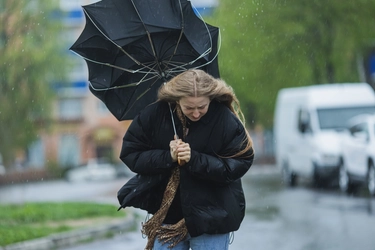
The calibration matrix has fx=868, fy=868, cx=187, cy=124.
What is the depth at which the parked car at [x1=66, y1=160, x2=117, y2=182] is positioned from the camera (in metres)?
61.1

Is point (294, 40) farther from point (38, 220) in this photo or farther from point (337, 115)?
point (38, 220)

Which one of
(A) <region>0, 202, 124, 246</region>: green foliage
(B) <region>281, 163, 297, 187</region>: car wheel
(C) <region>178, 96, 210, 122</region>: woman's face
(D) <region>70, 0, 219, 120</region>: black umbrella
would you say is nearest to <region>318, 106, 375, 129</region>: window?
(B) <region>281, 163, 297, 187</region>: car wheel

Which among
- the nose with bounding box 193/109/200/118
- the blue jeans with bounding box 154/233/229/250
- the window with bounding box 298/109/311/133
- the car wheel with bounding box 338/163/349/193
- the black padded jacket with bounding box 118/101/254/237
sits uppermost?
the nose with bounding box 193/109/200/118

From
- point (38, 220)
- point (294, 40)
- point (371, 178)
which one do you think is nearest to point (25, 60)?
point (294, 40)

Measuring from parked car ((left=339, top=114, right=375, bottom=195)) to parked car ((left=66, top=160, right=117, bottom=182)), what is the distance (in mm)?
42485

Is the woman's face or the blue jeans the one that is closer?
the woman's face

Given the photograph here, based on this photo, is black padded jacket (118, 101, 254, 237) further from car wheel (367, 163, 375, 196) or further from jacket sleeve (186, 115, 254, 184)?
car wheel (367, 163, 375, 196)

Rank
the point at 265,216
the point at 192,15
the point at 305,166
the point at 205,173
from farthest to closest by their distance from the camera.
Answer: the point at 305,166 < the point at 265,216 < the point at 192,15 < the point at 205,173

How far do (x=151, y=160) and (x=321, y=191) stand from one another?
15.6 m

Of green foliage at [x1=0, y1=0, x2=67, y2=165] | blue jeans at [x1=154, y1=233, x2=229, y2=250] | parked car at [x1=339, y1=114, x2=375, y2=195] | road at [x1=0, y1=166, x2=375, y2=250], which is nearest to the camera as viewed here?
blue jeans at [x1=154, y1=233, x2=229, y2=250]

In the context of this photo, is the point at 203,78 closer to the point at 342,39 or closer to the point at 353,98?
the point at 353,98

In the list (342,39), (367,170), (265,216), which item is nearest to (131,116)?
(265,216)

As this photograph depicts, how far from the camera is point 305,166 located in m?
21.4

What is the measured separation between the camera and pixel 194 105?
14.9ft
